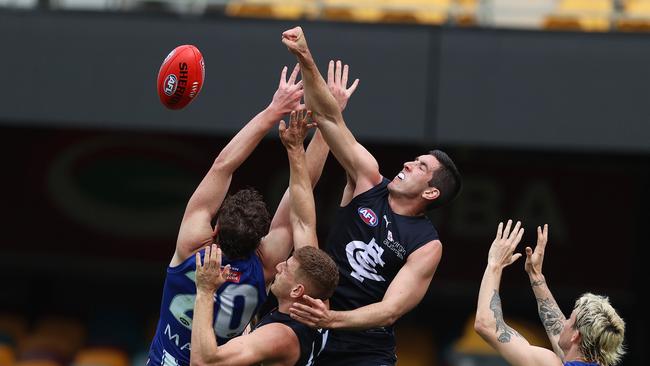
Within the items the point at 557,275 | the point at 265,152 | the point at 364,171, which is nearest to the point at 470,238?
the point at 557,275

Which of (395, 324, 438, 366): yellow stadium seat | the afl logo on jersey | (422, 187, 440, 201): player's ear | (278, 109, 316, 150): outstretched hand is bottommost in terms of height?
(395, 324, 438, 366): yellow stadium seat

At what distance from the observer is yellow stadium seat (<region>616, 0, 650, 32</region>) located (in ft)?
39.5

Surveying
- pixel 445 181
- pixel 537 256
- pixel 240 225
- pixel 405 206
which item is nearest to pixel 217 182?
pixel 240 225

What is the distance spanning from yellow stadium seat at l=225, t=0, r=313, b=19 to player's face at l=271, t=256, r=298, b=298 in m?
5.46

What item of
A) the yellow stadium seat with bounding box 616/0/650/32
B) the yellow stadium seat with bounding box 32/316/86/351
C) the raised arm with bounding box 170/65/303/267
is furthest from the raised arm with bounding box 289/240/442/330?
the yellow stadium seat with bounding box 32/316/86/351

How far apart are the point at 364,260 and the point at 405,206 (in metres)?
0.41

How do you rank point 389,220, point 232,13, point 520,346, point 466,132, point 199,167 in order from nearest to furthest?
point 520,346, point 389,220, point 466,132, point 232,13, point 199,167

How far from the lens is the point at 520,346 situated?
22.0ft

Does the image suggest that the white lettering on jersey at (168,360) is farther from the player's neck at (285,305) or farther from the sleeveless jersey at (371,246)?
the sleeveless jersey at (371,246)

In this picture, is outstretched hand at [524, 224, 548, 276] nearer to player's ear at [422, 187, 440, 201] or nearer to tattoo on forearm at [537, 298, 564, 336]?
tattoo on forearm at [537, 298, 564, 336]

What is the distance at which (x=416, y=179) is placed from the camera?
7172 millimetres

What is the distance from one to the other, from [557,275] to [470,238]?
115 centimetres

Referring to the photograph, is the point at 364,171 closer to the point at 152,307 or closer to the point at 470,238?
the point at 470,238

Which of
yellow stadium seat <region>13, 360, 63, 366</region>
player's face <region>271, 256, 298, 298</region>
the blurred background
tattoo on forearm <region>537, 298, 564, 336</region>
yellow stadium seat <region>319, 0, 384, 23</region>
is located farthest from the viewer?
yellow stadium seat <region>13, 360, 63, 366</region>
